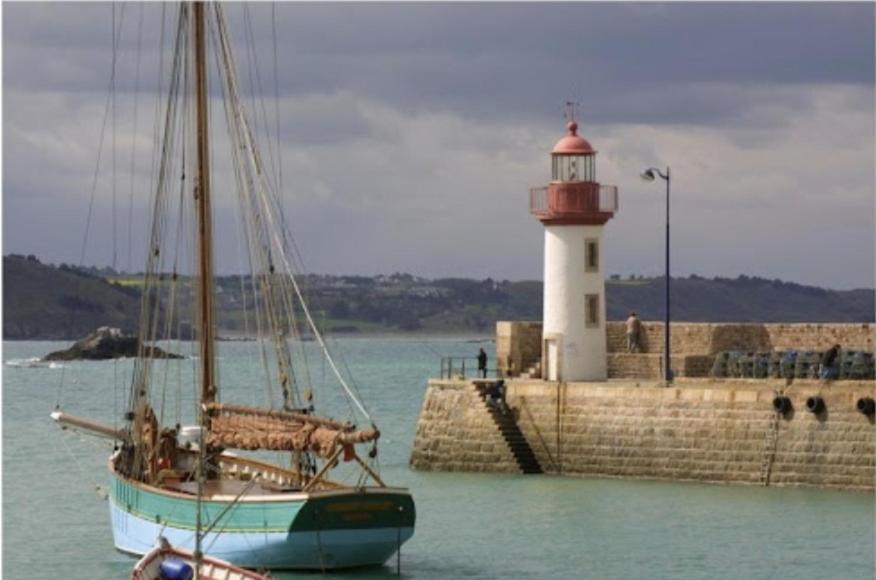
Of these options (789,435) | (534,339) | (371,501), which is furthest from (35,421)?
(371,501)

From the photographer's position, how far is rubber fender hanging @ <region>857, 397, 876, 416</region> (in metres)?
43.4

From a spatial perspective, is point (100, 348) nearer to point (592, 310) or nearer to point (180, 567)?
point (592, 310)

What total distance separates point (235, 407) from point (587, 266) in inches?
577

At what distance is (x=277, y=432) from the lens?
37.1m

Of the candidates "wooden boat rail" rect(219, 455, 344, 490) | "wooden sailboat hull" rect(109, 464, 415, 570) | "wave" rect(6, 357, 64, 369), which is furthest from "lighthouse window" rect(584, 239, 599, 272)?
"wave" rect(6, 357, 64, 369)

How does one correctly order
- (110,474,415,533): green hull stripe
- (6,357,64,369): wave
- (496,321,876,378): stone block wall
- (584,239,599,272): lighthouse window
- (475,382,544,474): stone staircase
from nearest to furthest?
1. (110,474,415,533): green hull stripe
2. (475,382,544,474): stone staircase
3. (584,239,599,272): lighthouse window
4. (496,321,876,378): stone block wall
5. (6,357,64,369): wave

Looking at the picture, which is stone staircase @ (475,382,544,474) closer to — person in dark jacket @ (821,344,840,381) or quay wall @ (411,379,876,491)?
quay wall @ (411,379,876,491)

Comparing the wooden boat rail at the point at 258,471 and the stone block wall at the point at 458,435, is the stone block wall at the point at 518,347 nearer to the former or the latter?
the stone block wall at the point at 458,435

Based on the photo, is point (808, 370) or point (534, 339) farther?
point (534, 339)

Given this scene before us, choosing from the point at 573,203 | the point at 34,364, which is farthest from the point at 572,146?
the point at 34,364

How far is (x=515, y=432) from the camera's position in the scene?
160 ft

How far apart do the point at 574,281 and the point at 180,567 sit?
2038 cm

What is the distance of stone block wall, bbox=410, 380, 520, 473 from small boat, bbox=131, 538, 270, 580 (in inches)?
646

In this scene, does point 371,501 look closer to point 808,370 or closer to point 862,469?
point 862,469
